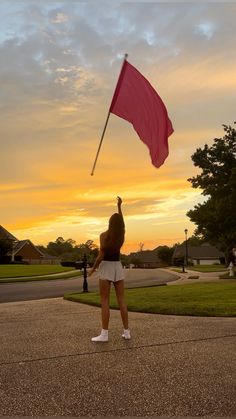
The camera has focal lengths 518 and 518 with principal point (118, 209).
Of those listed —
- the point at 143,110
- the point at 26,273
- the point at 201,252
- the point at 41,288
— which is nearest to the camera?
the point at 143,110

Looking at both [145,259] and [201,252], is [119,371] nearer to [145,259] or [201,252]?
[201,252]

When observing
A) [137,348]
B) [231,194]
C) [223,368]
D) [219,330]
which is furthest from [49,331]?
[231,194]

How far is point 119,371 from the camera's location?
5.24 m

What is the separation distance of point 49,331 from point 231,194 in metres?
27.7

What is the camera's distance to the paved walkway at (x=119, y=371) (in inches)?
166

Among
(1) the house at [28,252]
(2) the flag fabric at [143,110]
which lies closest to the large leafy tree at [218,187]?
(2) the flag fabric at [143,110]

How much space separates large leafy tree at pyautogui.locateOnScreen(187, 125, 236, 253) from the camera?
34219 mm

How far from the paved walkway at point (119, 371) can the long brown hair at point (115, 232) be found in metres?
1.28

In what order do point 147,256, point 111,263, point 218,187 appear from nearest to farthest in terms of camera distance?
point 111,263 < point 218,187 < point 147,256

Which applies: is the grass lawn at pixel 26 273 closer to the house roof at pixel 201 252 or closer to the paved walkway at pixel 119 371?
the paved walkway at pixel 119 371

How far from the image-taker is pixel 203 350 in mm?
6203

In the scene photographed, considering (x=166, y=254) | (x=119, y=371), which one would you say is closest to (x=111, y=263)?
(x=119, y=371)

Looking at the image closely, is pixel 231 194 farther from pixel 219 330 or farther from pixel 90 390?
pixel 90 390

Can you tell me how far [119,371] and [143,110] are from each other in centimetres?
464
